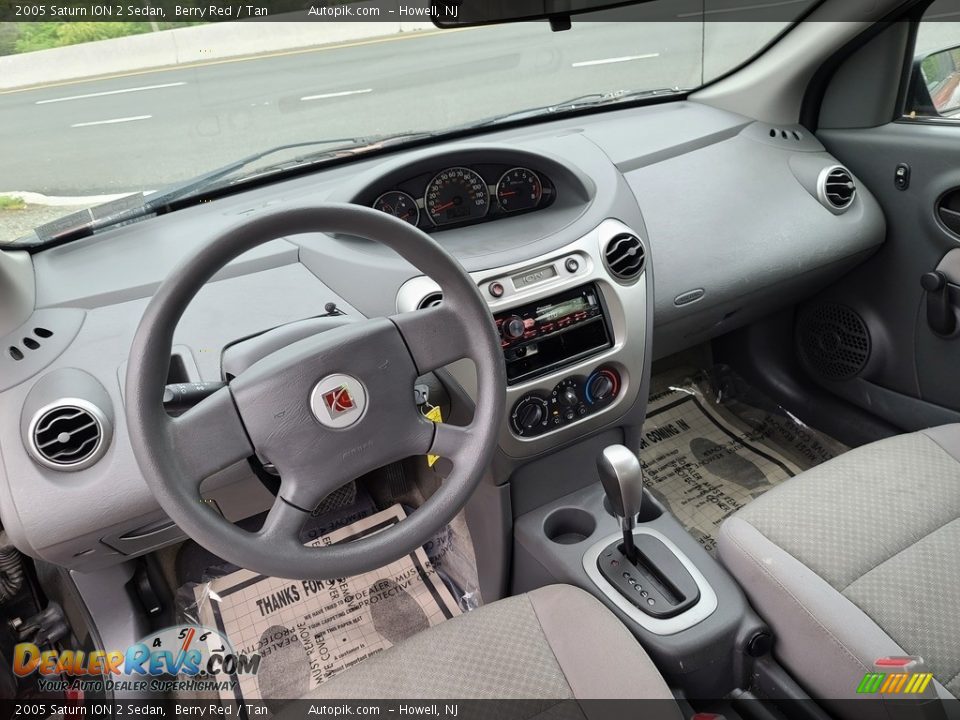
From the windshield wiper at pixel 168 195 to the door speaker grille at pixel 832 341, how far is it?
162 centimetres

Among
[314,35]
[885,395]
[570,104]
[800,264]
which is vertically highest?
[314,35]

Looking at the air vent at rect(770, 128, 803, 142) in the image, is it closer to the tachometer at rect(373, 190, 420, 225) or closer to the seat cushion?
the tachometer at rect(373, 190, 420, 225)

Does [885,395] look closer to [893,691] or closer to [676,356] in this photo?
[676,356]

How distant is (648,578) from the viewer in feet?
4.86

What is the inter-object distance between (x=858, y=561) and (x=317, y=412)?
106 centimetres

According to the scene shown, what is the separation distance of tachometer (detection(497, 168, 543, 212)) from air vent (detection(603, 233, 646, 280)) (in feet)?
0.95

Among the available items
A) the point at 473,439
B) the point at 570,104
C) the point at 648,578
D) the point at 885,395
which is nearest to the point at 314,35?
the point at 570,104

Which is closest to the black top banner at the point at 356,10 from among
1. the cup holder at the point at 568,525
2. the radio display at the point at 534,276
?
the radio display at the point at 534,276

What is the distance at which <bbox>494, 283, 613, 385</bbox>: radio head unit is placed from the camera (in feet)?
4.94

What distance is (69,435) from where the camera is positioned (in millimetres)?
1273

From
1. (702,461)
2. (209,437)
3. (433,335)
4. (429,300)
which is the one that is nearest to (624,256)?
(429,300)

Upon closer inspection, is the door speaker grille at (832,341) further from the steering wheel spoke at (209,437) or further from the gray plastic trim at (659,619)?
the steering wheel spoke at (209,437)

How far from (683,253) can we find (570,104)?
0.63 m

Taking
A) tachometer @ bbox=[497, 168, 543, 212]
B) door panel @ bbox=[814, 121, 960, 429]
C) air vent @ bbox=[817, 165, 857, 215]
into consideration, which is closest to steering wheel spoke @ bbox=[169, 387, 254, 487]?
tachometer @ bbox=[497, 168, 543, 212]
